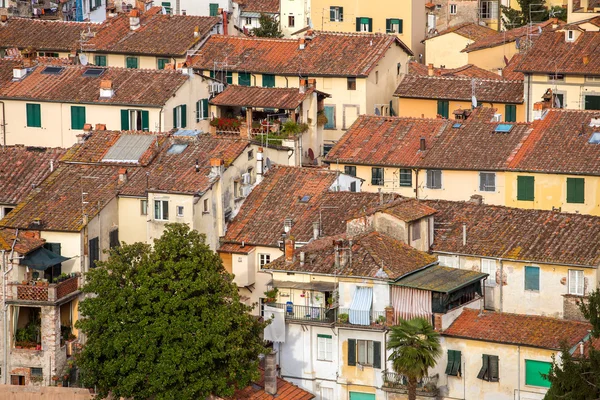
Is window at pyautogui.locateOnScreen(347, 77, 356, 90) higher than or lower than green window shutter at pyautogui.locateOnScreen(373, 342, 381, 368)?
higher

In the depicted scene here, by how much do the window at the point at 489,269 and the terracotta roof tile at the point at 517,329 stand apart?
3.16m

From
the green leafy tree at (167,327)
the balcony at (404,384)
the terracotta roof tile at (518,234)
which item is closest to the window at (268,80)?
the terracotta roof tile at (518,234)

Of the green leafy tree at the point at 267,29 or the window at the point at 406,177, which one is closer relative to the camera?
the window at the point at 406,177

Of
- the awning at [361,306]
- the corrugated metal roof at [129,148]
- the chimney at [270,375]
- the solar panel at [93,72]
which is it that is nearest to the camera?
the chimney at [270,375]

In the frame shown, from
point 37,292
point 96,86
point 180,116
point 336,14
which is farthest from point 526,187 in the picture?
point 336,14

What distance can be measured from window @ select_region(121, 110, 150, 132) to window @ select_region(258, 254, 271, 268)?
682 inches

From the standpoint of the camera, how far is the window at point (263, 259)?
89188mm

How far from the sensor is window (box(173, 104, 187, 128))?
4161 inches

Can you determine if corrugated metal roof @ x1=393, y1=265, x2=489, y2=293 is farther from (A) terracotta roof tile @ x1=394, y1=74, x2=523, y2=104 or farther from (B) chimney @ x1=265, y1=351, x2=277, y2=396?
(A) terracotta roof tile @ x1=394, y1=74, x2=523, y2=104

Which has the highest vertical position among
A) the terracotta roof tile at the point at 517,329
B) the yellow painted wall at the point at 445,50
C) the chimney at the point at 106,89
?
the yellow painted wall at the point at 445,50

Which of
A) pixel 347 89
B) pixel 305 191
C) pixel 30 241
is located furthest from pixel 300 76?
pixel 30 241

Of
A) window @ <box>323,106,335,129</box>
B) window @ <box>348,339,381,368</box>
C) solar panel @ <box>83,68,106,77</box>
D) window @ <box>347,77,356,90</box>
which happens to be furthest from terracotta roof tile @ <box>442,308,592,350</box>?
window @ <box>347,77,356,90</box>

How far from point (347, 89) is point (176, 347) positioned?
3802 cm

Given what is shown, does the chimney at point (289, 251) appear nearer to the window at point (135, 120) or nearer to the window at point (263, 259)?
the window at point (263, 259)
